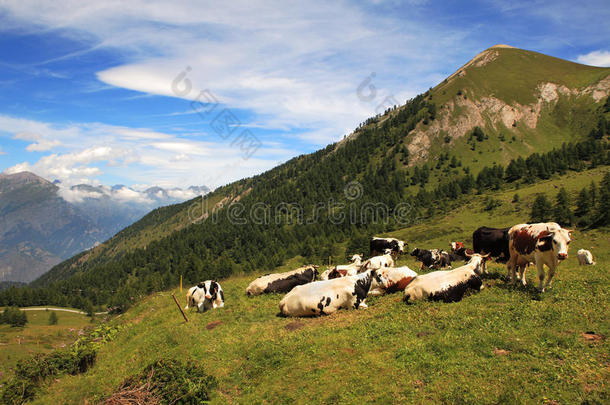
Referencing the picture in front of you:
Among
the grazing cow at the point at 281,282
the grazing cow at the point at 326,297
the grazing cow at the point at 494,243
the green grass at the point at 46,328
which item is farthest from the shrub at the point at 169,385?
the green grass at the point at 46,328

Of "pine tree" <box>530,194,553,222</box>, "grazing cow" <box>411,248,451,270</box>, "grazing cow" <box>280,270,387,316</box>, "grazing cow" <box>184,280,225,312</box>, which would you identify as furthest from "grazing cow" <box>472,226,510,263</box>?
"pine tree" <box>530,194,553,222</box>

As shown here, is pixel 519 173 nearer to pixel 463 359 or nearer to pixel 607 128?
pixel 607 128

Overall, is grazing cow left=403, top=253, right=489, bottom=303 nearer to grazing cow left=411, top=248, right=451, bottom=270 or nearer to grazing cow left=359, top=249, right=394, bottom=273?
grazing cow left=359, top=249, right=394, bottom=273

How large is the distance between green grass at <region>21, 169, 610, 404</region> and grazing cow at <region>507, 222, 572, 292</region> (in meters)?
0.99

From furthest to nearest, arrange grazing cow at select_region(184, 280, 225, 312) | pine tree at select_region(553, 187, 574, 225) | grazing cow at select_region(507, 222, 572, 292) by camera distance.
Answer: pine tree at select_region(553, 187, 574, 225)
grazing cow at select_region(184, 280, 225, 312)
grazing cow at select_region(507, 222, 572, 292)

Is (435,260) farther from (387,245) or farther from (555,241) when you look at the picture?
(387,245)

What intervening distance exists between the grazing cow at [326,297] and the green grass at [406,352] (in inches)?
24.8

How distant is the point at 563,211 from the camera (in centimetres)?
7025

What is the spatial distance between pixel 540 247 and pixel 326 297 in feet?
33.4

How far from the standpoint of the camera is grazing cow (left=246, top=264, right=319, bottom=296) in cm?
2212

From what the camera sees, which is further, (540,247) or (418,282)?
(418,282)

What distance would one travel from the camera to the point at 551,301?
39.2 feet

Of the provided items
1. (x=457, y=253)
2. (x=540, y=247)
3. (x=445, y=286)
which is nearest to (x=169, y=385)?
(x=445, y=286)

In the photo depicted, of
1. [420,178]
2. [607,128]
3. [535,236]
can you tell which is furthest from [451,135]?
[535,236]
